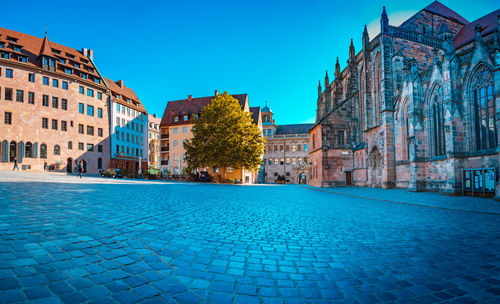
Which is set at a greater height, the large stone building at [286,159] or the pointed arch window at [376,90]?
the pointed arch window at [376,90]

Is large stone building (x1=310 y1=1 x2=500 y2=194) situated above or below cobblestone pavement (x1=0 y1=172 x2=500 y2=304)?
above

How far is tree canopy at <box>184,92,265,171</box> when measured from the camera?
32.0 metres

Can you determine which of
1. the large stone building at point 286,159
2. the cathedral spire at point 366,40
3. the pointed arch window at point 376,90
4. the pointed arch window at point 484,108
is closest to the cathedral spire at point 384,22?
the pointed arch window at point 376,90

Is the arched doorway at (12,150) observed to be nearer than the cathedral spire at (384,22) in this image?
No

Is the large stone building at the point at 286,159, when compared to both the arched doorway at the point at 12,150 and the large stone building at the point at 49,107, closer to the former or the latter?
the large stone building at the point at 49,107

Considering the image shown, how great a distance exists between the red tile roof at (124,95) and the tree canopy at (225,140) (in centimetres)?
2331

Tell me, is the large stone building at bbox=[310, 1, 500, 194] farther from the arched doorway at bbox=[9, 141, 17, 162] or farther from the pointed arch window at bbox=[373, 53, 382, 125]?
the arched doorway at bbox=[9, 141, 17, 162]

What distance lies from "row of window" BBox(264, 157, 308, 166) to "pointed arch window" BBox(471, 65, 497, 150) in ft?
153

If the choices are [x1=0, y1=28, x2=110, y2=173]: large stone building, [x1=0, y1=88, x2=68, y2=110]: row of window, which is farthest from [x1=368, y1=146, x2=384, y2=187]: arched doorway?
[x1=0, y1=88, x2=68, y2=110]: row of window

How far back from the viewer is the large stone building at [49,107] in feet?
110

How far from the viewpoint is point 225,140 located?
31719 mm

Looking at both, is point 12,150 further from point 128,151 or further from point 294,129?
point 294,129

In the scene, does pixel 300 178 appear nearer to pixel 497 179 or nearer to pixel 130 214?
pixel 497 179

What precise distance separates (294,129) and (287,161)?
11247 millimetres
